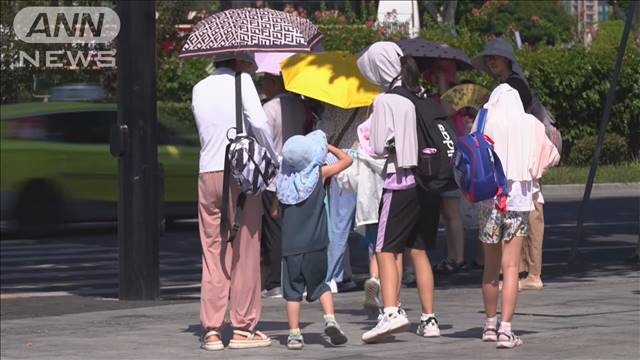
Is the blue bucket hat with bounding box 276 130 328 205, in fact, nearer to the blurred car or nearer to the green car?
the green car

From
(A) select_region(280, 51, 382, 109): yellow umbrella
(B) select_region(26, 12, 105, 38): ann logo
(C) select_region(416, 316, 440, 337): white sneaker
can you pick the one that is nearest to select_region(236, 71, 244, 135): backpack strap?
(C) select_region(416, 316, 440, 337): white sneaker

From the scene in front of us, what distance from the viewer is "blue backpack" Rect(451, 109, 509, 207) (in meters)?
9.49

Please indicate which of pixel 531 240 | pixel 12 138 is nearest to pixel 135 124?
pixel 531 240

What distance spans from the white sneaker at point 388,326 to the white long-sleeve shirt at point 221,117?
1.22 metres

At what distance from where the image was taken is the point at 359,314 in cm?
1169

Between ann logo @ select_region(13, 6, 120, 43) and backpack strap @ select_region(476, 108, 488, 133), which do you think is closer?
backpack strap @ select_region(476, 108, 488, 133)

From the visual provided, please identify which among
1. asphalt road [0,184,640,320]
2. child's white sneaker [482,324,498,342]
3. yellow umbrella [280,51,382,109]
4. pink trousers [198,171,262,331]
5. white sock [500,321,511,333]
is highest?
yellow umbrella [280,51,382,109]

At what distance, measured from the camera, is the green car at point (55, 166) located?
19.7 metres

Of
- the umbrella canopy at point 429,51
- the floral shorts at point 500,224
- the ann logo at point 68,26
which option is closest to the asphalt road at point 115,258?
the umbrella canopy at point 429,51

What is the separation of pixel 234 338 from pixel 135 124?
357cm

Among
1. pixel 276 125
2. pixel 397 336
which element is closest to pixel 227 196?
pixel 397 336

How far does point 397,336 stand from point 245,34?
7.35 feet

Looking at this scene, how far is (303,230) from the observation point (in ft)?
32.4

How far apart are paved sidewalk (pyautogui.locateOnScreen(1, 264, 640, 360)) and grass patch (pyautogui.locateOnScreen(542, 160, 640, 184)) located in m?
2.12
